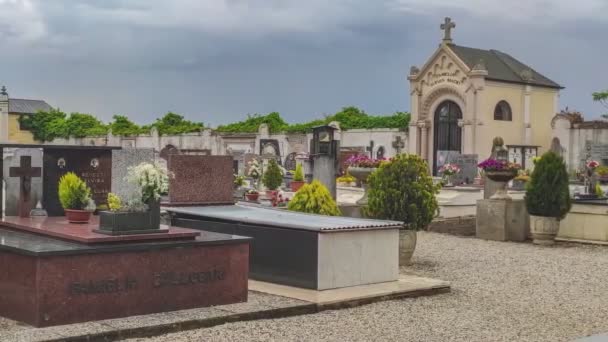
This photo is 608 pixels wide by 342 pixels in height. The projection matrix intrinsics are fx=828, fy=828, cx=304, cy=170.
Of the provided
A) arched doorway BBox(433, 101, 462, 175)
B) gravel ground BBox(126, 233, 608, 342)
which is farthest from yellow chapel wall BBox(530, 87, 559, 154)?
gravel ground BBox(126, 233, 608, 342)

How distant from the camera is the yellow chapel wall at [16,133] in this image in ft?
194

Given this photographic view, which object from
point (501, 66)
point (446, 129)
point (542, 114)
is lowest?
point (446, 129)

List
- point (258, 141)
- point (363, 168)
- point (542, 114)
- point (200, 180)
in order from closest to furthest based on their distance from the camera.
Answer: point (200, 180)
point (363, 168)
point (542, 114)
point (258, 141)

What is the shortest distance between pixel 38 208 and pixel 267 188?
44.3ft

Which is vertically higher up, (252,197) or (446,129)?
(446,129)

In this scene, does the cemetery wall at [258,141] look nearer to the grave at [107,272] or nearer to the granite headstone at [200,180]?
the granite headstone at [200,180]

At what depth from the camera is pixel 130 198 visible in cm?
802

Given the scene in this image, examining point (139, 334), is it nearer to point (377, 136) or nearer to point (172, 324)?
point (172, 324)

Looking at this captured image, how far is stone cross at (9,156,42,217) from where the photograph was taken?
9.18 metres

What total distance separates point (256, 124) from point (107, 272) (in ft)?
128

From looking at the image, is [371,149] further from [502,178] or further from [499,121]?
[502,178]

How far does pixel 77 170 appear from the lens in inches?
392

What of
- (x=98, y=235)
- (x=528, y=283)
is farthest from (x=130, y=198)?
(x=528, y=283)

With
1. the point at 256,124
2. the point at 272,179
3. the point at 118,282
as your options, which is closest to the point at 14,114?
the point at 256,124
